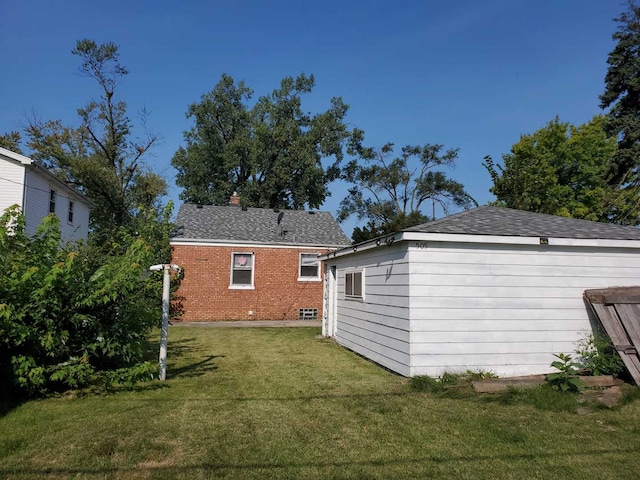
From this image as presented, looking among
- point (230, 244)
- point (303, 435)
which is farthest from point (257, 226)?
point (303, 435)

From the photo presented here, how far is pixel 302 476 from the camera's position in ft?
11.7

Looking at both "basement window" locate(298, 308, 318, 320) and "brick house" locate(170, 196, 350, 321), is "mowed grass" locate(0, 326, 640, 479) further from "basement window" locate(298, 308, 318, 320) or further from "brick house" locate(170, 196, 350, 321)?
"basement window" locate(298, 308, 318, 320)

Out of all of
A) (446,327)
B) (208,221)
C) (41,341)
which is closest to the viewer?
(41,341)

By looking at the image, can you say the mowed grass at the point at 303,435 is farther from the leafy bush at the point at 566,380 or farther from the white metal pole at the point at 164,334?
the leafy bush at the point at 566,380

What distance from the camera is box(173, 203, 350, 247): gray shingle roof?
17.6m

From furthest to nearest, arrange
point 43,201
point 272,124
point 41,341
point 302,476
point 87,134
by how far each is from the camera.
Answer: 1. point 272,124
2. point 87,134
3. point 43,201
4. point 41,341
5. point 302,476

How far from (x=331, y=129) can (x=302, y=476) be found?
30914 millimetres

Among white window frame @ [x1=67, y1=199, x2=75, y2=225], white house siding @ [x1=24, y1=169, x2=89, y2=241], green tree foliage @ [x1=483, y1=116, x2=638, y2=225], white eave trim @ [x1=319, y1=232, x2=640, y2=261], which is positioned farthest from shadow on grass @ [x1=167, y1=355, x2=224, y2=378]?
green tree foliage @ [x1=483, y1=116, x2=638, y2=225]

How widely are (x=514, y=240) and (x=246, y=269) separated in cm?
1203

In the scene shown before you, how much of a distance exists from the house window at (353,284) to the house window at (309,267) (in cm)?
722

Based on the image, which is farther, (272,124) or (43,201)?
(272,124)

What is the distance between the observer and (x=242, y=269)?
17453mm

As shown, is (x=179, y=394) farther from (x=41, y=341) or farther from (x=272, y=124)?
(x=272, y=124)

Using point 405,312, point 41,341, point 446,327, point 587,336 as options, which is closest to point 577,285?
point 587,336
